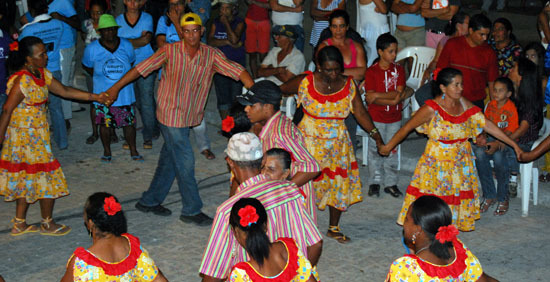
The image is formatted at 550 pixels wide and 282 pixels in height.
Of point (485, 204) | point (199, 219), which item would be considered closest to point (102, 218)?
point (199, 219)

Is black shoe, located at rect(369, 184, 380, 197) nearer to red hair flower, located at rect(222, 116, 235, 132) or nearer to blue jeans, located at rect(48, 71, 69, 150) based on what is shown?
red hair flower, located at rect(222, 116, 235, 132)

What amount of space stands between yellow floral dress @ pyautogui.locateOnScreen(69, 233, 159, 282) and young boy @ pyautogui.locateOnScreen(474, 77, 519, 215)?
4.76 metres

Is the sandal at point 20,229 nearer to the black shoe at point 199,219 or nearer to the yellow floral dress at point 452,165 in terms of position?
the black shoe at point 199,219

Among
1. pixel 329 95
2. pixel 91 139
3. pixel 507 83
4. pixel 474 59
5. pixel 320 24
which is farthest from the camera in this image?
pixel 320 24

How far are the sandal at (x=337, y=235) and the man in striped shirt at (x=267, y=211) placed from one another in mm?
2709

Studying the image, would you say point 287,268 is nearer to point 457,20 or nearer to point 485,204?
point 485,204

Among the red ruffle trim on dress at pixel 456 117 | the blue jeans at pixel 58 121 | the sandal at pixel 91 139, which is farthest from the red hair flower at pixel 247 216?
the sandal at pixel 91 139

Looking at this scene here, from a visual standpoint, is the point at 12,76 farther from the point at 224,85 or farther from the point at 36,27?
the point at 224,85

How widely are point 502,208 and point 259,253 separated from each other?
16.3 feet

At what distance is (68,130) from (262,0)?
3645mm

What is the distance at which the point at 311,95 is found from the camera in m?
7.27

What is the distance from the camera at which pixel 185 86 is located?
748 centimetres

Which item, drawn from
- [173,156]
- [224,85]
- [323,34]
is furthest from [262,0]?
[173,156]

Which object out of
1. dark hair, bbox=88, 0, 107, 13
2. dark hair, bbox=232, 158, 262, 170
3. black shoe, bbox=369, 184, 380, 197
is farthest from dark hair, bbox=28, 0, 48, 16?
dark hair, bbox=232, 158, 262, 170
